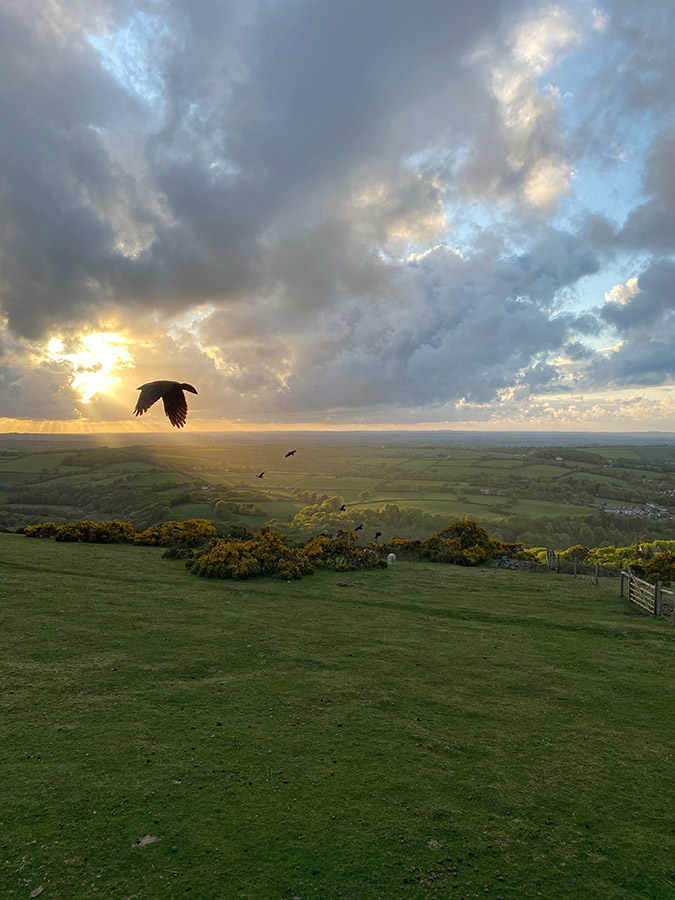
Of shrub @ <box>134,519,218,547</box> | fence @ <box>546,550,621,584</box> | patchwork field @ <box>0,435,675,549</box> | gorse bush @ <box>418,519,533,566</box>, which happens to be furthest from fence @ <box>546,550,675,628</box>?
patchwork field @ <box>0,435,675,549</box>

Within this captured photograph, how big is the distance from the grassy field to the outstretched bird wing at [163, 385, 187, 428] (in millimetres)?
5138

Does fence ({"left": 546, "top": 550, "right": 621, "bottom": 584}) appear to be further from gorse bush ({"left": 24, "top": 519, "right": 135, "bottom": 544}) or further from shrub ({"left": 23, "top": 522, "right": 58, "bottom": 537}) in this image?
shrub ({"left": 23, "top": 522, "right": 58, "bottom": 537})

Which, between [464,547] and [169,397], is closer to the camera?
[169,397]

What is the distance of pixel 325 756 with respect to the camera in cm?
705

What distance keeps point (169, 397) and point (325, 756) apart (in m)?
6.52

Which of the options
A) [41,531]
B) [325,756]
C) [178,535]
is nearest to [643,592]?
[325,756]

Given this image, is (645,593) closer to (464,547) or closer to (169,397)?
(464,547)

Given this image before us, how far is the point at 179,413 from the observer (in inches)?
332

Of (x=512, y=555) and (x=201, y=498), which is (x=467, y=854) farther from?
(x=201, y=498)

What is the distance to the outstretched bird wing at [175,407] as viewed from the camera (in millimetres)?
8289

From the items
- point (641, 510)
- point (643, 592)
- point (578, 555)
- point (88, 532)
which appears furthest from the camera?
point (641, 510)

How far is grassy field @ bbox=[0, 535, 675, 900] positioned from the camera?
5.05 meters

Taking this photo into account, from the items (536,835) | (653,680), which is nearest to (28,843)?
(536,835)

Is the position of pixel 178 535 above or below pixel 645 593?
above
